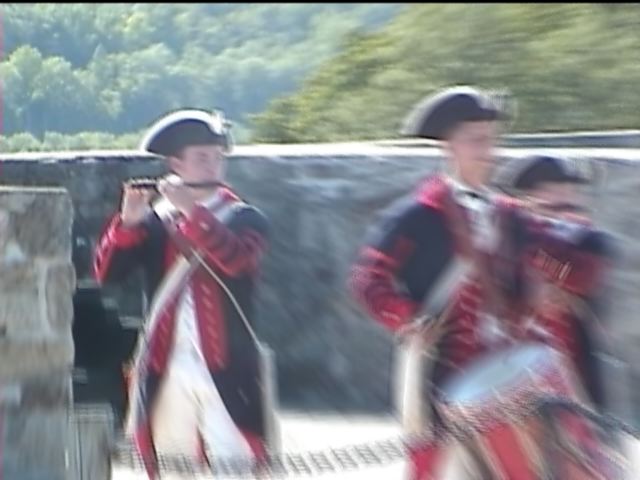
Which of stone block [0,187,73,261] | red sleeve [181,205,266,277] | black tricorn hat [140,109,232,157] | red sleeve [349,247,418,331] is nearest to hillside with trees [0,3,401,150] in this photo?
black tricorn hat [140,109,232,157]

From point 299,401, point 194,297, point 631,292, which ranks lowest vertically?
point 299,401

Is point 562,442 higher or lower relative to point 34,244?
lower

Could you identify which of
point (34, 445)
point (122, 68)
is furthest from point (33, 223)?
point (122, 68)

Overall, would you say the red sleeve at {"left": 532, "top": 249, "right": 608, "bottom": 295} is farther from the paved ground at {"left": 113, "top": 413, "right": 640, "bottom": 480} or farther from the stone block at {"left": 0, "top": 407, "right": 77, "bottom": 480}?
the paved ground at {"left": 113, "top": 413, "right": 640, "bottom": 480}

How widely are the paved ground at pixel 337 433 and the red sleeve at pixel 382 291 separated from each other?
2.41 meters

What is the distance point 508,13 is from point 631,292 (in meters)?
9.47

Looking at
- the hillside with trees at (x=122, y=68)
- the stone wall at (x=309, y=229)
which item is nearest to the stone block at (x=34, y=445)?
the hillside with trees at (x=122, y=68)

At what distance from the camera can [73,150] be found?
10.5 metres

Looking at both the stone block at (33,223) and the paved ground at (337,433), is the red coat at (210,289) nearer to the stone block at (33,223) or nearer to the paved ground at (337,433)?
the stone block at (33,223)

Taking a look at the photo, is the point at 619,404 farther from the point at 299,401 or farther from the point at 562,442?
the point at 562,442

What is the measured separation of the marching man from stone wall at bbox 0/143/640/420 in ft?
11.7

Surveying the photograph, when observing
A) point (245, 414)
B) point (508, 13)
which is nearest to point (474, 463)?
point (245, 414)

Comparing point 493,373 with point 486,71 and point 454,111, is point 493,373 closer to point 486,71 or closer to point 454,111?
point 454,111

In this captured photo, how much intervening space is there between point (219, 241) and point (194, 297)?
194 mm
